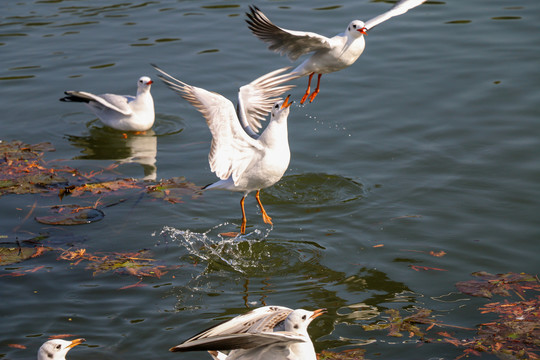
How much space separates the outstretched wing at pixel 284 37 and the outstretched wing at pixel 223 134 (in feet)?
3.62

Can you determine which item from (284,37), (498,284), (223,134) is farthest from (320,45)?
(498,284)

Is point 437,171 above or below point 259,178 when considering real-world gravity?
below

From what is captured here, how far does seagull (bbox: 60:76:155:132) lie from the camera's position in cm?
1163

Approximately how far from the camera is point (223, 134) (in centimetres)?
771

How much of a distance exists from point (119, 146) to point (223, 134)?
173 inches

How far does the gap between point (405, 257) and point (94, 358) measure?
11.0ft

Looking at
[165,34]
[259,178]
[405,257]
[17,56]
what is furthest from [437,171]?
[17,56]

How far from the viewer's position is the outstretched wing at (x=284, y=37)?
27.2ft

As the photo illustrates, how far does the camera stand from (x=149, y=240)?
8.62 meters

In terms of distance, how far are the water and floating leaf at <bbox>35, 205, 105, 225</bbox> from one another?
0.51ft

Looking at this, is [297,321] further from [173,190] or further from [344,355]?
[173,190]

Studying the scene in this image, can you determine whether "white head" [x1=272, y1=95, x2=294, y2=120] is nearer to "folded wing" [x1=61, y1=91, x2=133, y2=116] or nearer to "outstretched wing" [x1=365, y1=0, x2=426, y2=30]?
"outstretched wing" [x1=365, y1=0, x2=426, y2=30]

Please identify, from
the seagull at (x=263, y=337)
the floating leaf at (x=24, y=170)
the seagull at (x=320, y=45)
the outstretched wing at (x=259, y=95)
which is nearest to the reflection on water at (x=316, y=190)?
the outstretched wing at (x=259, y=95)

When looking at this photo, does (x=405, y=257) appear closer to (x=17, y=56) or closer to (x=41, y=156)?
(x=41, y=156)
